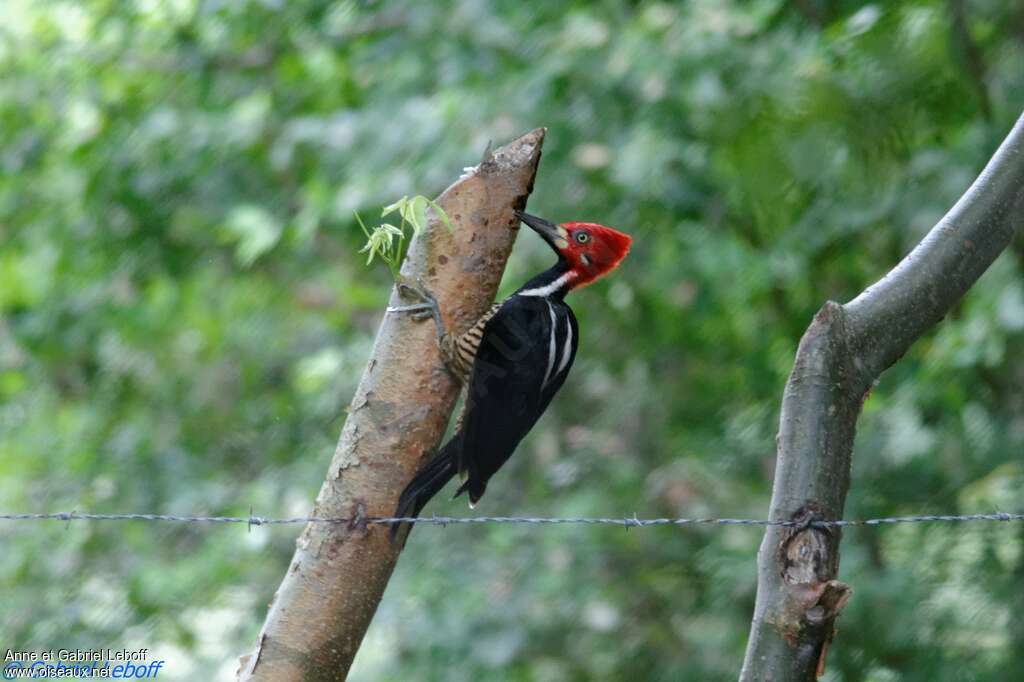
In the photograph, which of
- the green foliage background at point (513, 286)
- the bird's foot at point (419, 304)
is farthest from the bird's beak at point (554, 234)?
the green foliage background at point (513, 286)

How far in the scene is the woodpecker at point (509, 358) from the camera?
2439mm

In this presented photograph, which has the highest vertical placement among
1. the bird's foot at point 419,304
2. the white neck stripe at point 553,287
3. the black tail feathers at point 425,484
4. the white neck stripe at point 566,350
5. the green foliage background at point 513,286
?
the bird's foot at point 419,304

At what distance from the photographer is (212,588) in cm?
495

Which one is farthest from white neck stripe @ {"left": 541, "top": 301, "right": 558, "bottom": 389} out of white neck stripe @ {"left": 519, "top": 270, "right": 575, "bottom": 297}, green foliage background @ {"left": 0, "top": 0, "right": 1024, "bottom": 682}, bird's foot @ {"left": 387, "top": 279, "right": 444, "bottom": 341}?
green foliage background @ {"left": 0, "top": 0, "right": 1024, "bottom": 682}

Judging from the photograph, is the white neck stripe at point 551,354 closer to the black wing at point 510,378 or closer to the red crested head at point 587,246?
the black wing at point 510,378

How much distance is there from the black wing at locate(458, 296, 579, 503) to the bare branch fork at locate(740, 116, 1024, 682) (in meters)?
0.71

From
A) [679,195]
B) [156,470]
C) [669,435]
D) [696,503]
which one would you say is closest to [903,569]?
[696,503]

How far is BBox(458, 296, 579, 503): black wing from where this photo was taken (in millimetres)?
2512

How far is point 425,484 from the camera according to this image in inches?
94.0

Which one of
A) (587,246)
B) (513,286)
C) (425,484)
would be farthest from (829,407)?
(513,286)

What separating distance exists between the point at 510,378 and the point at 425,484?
1.14ft

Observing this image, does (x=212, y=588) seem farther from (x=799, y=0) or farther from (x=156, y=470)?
(x=799, y=0)

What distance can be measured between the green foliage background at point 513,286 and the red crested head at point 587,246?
1529mm

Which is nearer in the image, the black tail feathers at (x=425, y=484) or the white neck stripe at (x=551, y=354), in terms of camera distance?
the black tail feathers at (x=425, y=484)
